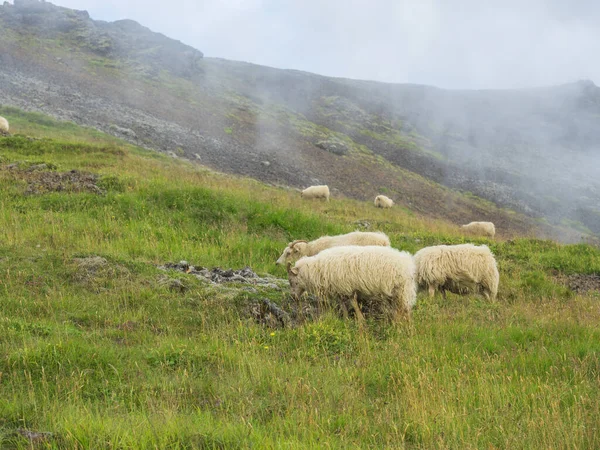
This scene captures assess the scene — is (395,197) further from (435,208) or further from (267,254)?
(267,254)

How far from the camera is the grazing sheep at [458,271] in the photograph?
416 inches

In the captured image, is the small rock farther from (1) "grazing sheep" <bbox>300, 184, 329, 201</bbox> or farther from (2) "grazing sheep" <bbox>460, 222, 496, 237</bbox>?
(2) "grazing sheep" <bbox>460, 222, 496, 237</bbox>

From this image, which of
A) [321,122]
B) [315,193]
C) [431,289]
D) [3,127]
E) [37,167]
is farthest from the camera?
[321,122]

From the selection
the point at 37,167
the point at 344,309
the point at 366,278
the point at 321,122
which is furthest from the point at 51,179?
the point at 321,122

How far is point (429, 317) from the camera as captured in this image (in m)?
8.20

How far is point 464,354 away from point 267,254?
715 cm

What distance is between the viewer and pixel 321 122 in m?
61.8

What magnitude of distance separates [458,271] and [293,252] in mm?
4031

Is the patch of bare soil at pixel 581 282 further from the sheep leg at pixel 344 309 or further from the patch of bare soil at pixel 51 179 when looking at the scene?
the patch of bare soil at pixel 51 179

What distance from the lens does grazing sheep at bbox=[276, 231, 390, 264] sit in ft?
38.9

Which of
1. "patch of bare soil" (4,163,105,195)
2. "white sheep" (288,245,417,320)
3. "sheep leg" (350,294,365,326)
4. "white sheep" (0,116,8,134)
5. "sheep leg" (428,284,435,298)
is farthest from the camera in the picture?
"white sheep" (0,116,8,134)

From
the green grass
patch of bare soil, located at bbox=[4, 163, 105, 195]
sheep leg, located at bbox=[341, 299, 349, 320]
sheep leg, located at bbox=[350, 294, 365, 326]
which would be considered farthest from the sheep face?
patch of bare soil, located at bbox=[4, 163, 105, 195]

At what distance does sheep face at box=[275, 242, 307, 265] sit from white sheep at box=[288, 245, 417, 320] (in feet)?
10.1

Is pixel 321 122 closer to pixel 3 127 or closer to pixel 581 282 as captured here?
pixel 3 127
